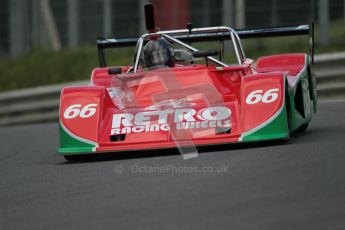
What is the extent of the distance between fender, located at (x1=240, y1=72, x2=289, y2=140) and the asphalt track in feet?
0.42

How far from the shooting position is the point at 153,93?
904 cm

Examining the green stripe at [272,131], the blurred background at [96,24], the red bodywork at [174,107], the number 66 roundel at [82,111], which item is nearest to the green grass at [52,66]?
the blurred background at [96,24]

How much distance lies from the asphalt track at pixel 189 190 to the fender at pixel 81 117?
0.61 ft

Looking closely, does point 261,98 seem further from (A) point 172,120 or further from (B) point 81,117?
(B) point 81,117

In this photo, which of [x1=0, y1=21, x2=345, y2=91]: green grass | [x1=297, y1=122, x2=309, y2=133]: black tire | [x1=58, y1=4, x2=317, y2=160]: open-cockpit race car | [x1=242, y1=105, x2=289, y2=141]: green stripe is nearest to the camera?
[x1=242, y1=105, x2=289, y2=141]: green stripe

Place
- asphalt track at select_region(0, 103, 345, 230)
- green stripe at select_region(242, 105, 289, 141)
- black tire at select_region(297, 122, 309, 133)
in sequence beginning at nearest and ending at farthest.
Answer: asphalt track at select_region(0, 103, 345, 230)
green stripe at select_region(242, 105, 289, 141)
black tire at select_region(297, 122, 309, 133)

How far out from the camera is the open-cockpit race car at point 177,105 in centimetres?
817

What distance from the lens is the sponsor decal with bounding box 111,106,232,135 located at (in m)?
8.24

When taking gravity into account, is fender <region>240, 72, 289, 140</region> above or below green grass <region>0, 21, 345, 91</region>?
above

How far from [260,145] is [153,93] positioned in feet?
3.97

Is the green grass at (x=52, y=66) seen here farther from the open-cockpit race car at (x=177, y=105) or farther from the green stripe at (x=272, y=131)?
the green stripe at (x=272, y=131)

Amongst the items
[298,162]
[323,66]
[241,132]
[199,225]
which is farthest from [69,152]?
[323,66]

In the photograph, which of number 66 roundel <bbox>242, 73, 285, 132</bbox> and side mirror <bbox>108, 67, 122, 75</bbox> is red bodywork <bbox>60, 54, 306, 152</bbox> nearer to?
number 66 roundel <bbox>242, 73, 285, 132</bbox>

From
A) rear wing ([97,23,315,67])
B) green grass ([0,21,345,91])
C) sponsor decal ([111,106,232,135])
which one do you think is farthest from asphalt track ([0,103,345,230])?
green grass ([0,21,345,91])
